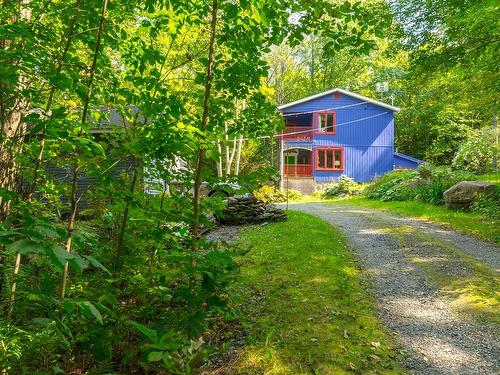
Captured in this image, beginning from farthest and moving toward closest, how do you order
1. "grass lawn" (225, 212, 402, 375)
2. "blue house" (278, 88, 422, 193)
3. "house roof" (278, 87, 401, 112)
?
"blue house" (278, 88, 422, 193) → "house roof" (278, 87, 401, 112) → "grass lawn" (225, 212, 402, 375)

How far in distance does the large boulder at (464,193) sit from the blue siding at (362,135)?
48.9 ft

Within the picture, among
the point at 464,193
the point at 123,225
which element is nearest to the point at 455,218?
the point at 464,193

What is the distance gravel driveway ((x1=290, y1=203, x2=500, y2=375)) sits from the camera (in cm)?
364

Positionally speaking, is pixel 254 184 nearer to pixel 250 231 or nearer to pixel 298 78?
pixel 250 231

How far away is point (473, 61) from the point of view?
9273 millimetres

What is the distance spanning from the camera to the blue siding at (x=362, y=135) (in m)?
27.4

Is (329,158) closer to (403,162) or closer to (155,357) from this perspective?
(403,162)

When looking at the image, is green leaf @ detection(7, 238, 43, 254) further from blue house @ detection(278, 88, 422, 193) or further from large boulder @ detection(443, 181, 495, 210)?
blue house @ detection(278, 88, 422, 193)

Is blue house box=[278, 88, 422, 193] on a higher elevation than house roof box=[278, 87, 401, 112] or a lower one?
lower

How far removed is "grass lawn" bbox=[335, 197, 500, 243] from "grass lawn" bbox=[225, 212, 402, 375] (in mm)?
3785

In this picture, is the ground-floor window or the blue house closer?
the blue house

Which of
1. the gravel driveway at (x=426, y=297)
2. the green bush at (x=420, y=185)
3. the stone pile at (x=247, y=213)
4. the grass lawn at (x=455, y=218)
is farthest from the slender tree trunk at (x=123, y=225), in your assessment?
the green bush at (x=420, y=185)

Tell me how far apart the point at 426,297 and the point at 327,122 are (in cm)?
2378

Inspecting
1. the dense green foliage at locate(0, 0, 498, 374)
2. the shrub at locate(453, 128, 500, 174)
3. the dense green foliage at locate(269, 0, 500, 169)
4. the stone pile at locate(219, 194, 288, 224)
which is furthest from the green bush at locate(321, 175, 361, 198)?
the dense green foliage at locate(0, 0, 498, 374)
